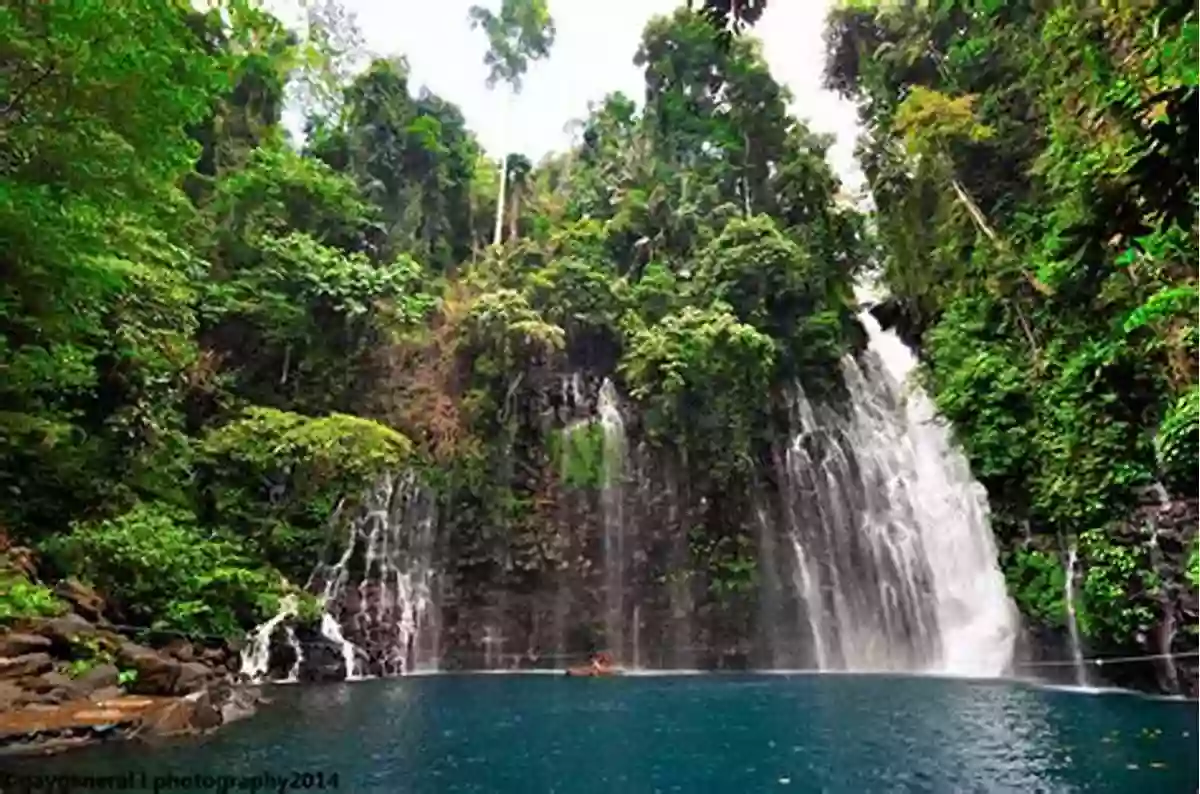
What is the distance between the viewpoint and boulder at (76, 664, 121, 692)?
8.80m

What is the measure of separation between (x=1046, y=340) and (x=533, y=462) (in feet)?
33.2

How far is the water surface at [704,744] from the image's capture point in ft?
22.4

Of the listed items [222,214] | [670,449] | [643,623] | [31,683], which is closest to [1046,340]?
[670,449]

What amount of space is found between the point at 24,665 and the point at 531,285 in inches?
522

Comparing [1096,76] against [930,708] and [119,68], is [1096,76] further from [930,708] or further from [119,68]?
[119,68]

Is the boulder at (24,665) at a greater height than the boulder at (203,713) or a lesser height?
greater

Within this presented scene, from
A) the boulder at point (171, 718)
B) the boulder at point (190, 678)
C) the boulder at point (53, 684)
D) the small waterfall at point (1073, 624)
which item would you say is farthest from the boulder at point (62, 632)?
the small waterfall at point (1073, 624)

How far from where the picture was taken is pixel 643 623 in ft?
59.9

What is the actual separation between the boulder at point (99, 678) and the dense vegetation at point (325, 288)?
82 centimetres

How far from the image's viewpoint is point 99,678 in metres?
9.02

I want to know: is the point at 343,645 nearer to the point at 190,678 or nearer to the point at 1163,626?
the point at 190,678

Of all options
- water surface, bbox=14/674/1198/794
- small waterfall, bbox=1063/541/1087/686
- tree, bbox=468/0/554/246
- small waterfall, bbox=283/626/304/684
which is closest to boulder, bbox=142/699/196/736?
water surface, bbox=14/674/1198/794

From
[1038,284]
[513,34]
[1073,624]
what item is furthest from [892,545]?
[513,34]

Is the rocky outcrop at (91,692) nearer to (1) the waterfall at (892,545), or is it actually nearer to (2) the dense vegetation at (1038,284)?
(2) the dense vegetation at (1038,284)
